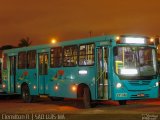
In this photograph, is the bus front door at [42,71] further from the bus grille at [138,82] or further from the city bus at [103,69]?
the bus grille at [138,82]

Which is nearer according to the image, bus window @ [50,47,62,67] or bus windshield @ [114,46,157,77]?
bus windshield @ [114,46,157,77]

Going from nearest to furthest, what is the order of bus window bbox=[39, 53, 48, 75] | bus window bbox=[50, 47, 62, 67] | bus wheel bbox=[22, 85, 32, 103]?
bus window bbox=[50, 47, 62, 67]
bus window bbox=[39, 53, 48, 75]
bus wheel bbox=[22, 85, 32, 103]

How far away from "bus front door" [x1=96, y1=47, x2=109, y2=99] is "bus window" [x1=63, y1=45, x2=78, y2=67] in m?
1.91

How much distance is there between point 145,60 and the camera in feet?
73.3

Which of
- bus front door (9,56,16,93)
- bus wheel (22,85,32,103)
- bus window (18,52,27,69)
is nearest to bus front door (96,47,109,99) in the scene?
bus wheel (22,85,32,103)

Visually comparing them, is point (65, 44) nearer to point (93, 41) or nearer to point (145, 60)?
point (93, 41)

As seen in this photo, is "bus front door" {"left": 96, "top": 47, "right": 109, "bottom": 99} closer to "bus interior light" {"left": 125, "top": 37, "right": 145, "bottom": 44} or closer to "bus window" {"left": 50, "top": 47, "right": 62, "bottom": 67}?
"bus interior light" {"left": 125, "top": 37, "right": 145, "bottom": 44}

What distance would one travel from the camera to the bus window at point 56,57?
25594 millimetres

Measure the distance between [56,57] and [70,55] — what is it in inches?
64.5

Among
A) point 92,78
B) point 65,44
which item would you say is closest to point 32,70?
point 65,44

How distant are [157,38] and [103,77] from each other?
310cm

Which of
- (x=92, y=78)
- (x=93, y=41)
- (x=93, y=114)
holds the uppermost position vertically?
(x=93, y=41)

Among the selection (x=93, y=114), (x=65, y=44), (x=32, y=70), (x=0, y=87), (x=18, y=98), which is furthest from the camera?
(x=18, y=98)

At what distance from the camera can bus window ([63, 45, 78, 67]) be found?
24.1m
